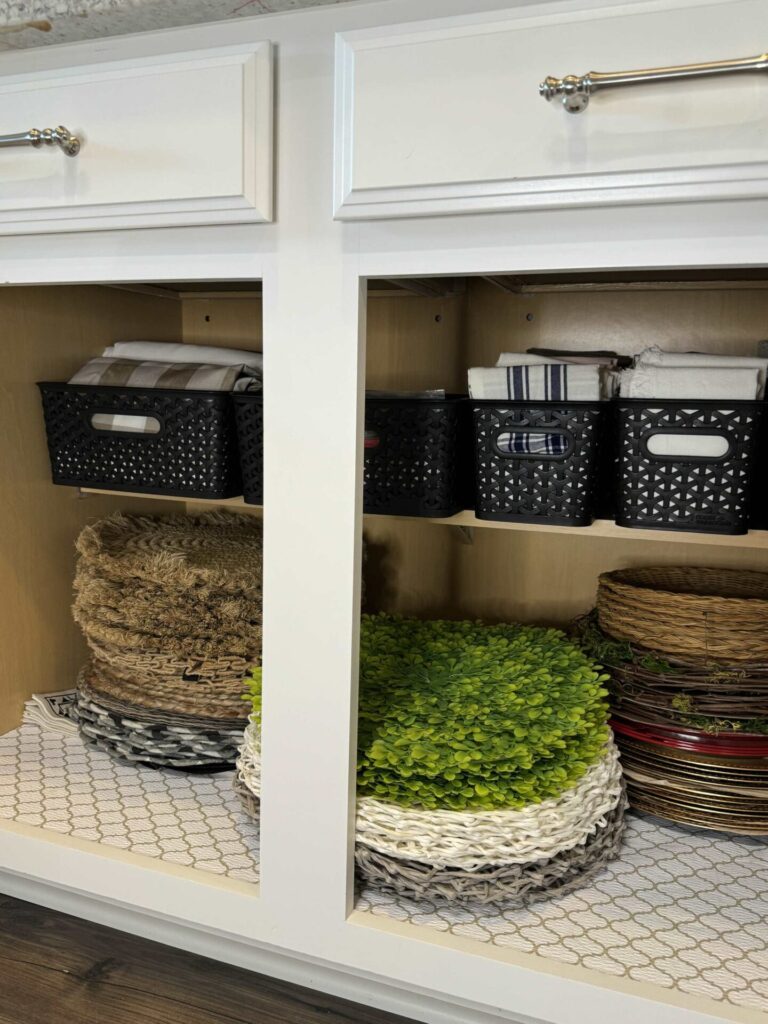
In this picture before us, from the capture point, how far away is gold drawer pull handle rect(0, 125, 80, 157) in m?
0.81

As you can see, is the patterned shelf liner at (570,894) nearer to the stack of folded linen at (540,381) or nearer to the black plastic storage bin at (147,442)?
the black plastic storage bin at (147,442)

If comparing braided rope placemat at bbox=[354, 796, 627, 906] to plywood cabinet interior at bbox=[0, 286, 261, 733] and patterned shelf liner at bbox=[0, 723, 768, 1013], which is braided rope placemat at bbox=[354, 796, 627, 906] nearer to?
patterned shelf liner at bbox=[0, 723, 768, 1013]

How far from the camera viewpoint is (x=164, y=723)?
3.77ft

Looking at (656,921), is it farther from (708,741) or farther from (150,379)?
(150,379)

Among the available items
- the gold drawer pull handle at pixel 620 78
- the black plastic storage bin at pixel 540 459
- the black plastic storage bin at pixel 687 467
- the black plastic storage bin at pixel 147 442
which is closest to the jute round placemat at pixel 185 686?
the black plastic storage bin at pixel 147 442

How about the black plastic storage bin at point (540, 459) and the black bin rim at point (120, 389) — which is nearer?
the black plastic storage bin at point (540, 459)

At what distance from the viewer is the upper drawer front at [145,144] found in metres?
0.76

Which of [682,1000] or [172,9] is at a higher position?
[172,9]

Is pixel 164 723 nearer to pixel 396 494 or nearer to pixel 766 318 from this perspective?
pixel 396 494

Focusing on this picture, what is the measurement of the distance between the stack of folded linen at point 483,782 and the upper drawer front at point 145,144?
546mm

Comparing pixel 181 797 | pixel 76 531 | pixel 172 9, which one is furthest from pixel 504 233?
pixel 76 531

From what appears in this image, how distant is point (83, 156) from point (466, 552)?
796 mm

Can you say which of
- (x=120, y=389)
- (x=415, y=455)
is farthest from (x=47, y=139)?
(x=415, y=455)

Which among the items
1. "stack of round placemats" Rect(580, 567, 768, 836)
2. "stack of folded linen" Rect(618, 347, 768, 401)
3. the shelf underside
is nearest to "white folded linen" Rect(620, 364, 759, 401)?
"stack of folded linen" Rect(618, 347, 768, 401)
